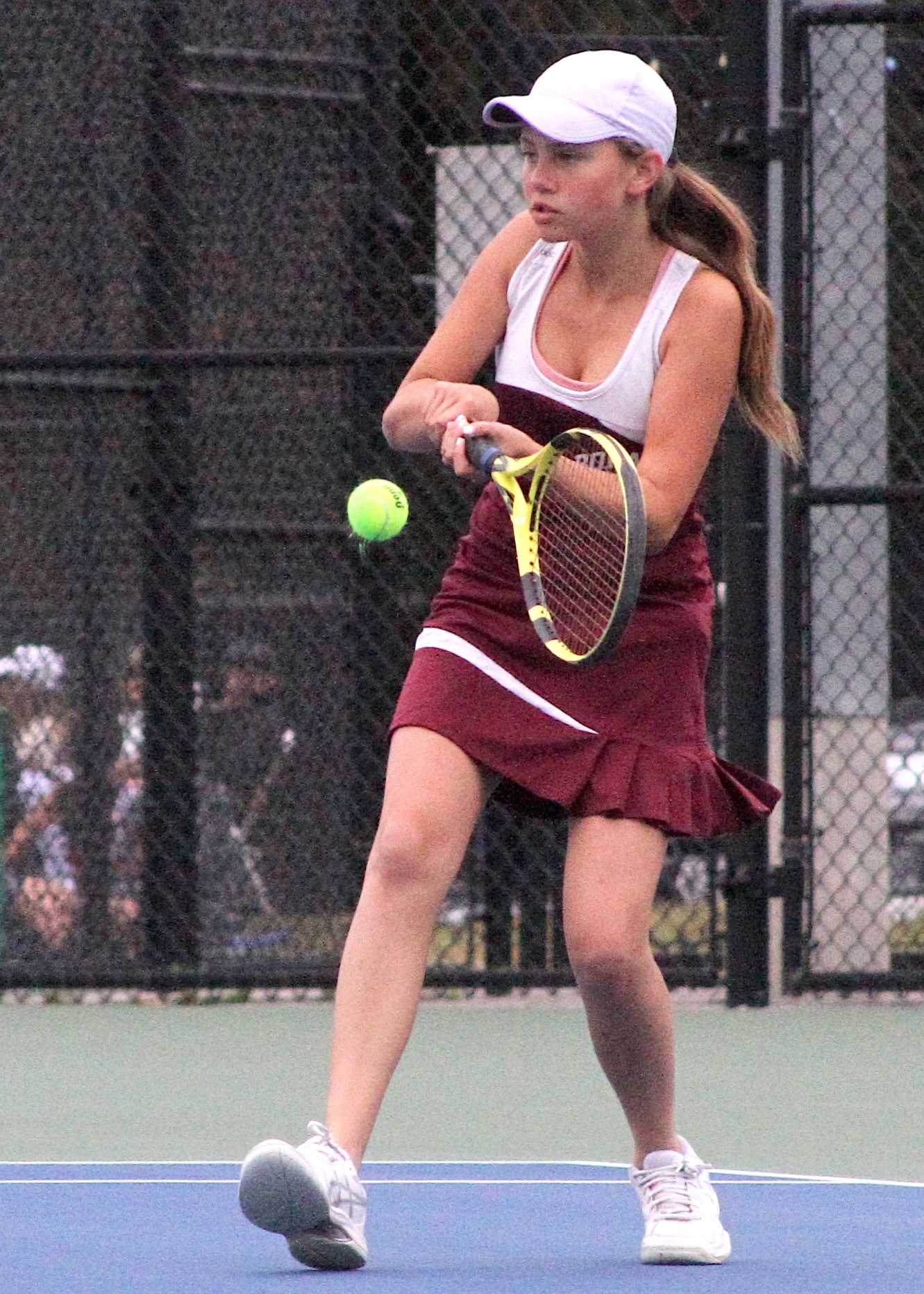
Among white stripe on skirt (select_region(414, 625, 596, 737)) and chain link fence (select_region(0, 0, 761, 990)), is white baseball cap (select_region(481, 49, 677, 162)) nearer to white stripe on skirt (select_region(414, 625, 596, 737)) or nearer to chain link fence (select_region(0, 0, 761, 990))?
white stripe on skirt (select_region(414, 625, 596, 737))

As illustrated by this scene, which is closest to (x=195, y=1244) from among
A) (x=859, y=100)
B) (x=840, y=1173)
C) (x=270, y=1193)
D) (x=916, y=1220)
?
(x=270, y=1193)

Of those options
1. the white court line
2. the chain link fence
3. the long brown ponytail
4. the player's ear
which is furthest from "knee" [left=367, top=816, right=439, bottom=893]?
the chain link fence

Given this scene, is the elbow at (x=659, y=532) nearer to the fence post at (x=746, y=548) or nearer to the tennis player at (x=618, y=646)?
the tennis player at (x=618, y=646)

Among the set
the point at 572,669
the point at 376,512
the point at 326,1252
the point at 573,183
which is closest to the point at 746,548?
the point at 376,512

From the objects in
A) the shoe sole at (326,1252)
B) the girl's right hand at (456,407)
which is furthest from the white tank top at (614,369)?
the shoe sole at (326,1252)

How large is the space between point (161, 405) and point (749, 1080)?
92.5 inches

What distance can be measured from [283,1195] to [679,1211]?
567 millimetres

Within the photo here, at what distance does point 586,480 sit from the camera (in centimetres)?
304

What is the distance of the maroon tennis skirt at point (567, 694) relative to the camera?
314 cm

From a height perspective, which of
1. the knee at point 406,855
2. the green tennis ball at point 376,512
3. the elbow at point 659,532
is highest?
the green tennis ball at point 376,512

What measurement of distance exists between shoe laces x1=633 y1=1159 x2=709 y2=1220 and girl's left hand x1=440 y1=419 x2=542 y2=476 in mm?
930

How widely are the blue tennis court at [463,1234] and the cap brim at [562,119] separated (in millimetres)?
1373

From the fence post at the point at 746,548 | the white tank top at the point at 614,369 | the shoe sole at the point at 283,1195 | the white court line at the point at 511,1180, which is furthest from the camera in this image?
the fence post at the point at 746,548

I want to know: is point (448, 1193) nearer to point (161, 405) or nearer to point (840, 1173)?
point (840, 1173)
